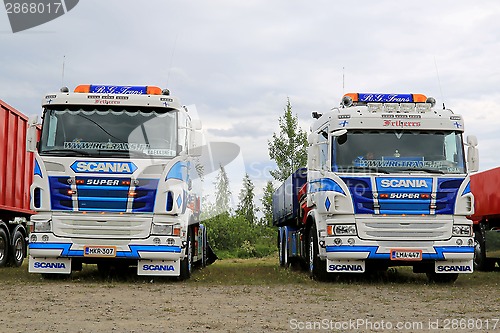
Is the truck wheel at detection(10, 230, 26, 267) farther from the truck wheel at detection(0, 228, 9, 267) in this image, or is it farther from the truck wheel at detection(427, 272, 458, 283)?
the truck wheel at detection(427, 272, 458, 283)

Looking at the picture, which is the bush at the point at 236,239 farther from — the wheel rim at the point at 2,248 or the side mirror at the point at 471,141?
the side mirror at the point at 471,141

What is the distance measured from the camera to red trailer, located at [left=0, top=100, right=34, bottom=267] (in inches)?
657

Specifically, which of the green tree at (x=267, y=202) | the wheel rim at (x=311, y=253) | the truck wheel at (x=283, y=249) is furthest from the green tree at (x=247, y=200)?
the wheel rim at (x=311, y=253)

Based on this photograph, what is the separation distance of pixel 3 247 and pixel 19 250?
1.27m

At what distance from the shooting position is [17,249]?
18.5 metres

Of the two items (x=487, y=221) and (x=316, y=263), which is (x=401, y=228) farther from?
(x=487, y=221)

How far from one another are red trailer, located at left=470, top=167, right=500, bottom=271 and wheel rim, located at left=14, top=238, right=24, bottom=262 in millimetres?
11883

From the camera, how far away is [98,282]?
1289 cm

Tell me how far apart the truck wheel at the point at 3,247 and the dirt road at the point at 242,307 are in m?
5.32

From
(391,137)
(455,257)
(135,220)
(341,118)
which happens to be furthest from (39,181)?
(455,257)

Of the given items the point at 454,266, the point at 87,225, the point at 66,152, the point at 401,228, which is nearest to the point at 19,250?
the point at 87,225

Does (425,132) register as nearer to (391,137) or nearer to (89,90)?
(391,137)

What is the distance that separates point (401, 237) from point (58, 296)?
19.0 ft

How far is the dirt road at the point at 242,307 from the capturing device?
7.74 m
